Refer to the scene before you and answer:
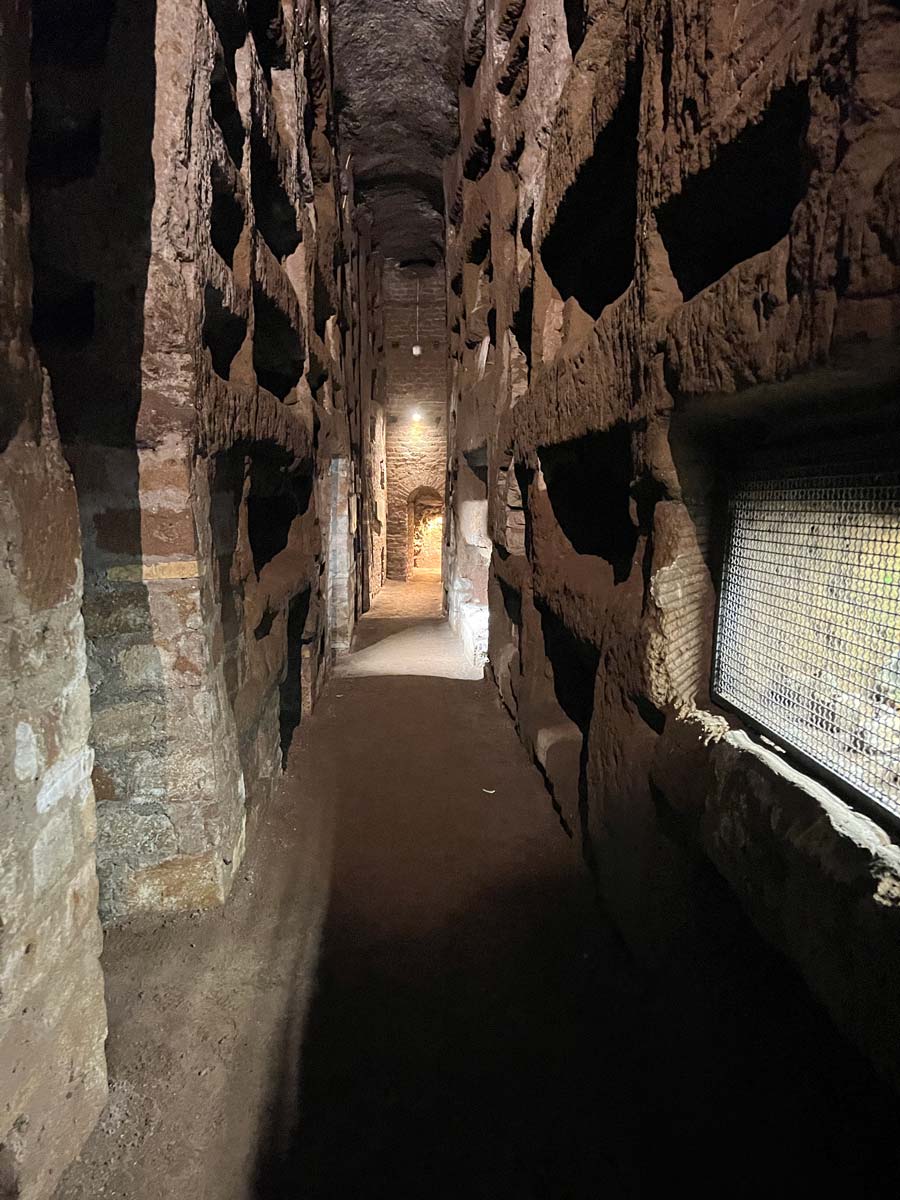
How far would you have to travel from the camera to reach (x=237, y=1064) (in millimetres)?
1727

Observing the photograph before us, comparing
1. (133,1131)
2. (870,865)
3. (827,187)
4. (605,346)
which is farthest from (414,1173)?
(605,346)

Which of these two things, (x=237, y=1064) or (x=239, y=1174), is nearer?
(x=239, y=1174)

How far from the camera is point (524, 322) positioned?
4.12 metres

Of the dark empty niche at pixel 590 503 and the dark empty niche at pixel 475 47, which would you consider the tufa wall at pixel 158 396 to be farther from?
the dark empty niche at pixel 475 47

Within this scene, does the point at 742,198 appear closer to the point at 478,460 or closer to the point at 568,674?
the point at 568,674

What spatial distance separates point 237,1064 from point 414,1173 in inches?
24.3

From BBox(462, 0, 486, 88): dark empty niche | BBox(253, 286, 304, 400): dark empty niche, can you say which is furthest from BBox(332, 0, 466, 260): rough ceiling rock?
BBox(253, 286, 304, 400): dark empty niche

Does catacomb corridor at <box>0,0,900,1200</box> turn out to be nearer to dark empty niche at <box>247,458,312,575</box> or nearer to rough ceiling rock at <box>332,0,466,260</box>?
dark empty niche at <box>247,458,312,575</box>

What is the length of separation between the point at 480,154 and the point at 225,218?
4.23 m

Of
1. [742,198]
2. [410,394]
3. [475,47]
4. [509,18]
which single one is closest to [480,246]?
[475,47]

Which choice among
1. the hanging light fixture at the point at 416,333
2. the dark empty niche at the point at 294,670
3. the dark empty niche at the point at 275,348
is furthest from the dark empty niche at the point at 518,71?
the hanging light fixture at the point at 416,333

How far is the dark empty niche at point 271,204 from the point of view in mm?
3117

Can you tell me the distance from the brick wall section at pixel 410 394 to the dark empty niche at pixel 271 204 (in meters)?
10.1

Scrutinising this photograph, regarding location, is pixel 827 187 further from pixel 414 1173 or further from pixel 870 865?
pixel 414 1173
